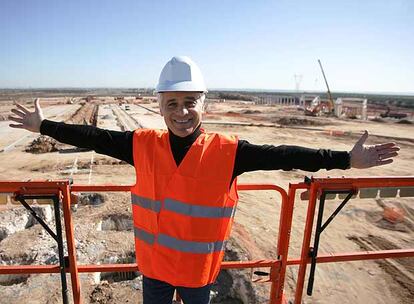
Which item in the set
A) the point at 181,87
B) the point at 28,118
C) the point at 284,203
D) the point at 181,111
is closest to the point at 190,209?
the point at 181,111

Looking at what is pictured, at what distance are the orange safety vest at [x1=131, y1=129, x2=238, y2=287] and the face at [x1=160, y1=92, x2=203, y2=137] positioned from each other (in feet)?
0.33

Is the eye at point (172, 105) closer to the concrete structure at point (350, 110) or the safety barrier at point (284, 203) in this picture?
the safety barrier at point (284, 203)

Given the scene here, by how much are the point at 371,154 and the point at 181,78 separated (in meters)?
1.30

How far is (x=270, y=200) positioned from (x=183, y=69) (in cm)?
758

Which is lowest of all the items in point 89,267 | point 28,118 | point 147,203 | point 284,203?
point 89,267

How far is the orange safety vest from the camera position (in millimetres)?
2035

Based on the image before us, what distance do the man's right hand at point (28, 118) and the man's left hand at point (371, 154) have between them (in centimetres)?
214

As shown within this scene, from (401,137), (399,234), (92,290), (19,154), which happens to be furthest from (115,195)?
(401,137)

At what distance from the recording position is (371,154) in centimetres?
213

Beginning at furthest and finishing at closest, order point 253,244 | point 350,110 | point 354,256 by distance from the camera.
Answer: point 350,110 < point 253,244 < point 354,256

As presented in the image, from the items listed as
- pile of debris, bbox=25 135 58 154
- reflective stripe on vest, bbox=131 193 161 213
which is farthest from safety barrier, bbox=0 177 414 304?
pile of debris, bbox=25 135 58 154

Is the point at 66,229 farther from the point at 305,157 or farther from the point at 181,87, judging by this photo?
the point at 305,157

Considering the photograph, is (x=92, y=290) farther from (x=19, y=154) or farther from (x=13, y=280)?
(x=19, y=154)

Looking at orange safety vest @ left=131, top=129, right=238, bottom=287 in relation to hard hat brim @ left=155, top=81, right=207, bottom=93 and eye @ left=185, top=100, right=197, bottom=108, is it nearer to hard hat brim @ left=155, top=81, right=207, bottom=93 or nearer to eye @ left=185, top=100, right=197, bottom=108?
eye @ left=185, top=100, right=197, bottom=108
